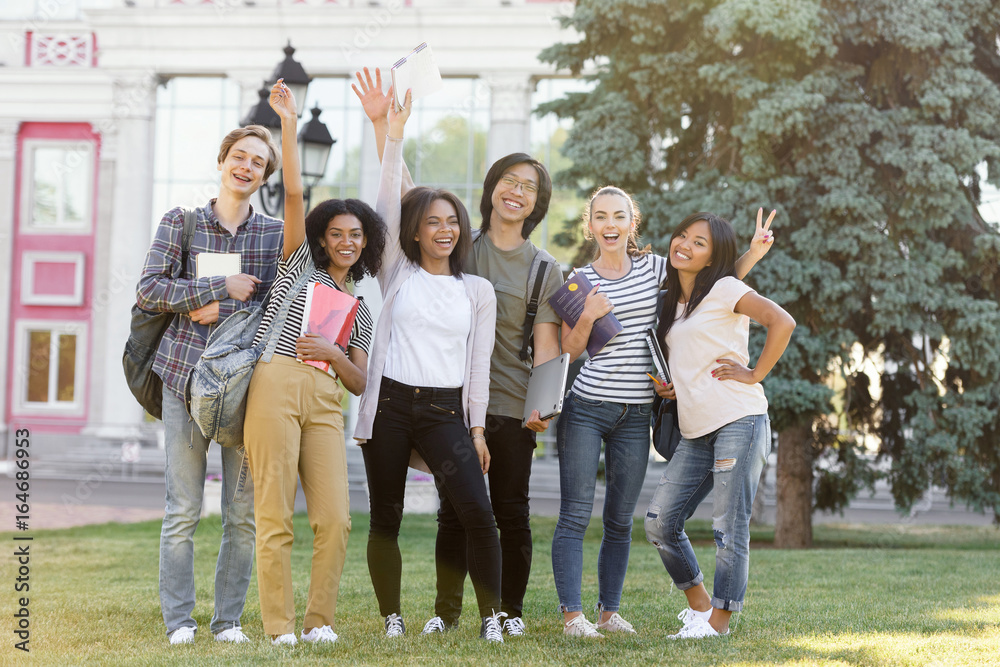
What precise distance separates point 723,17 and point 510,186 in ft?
21.7

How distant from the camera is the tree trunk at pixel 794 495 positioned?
37.3ft

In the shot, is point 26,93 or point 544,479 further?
point 26,93

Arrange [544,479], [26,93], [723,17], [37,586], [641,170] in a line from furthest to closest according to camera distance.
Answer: [26,93]
[544,479]
[641,170]
[723,17]
[37,586]

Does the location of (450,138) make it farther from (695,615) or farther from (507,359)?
(695,615)

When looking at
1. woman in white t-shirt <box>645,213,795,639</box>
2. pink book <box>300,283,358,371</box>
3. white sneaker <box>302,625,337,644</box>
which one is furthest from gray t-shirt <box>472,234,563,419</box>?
white sneaker <box>302,625,337,644</box>

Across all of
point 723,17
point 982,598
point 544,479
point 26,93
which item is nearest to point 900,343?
point 723,17

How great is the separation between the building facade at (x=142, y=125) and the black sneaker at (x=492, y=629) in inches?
680

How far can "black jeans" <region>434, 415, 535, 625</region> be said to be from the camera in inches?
171

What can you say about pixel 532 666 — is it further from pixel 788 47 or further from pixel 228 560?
pixel 788 47

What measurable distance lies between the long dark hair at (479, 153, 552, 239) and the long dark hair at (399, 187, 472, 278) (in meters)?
0.19

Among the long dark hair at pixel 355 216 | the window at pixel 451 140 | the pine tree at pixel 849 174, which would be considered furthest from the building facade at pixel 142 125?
the long dark hair at pixel 355 216

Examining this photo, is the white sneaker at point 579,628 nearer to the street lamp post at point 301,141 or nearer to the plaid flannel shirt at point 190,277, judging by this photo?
the plaid flannel shirt at point 190,277

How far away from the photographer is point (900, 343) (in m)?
11.2

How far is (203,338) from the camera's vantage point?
4176 millimetres
